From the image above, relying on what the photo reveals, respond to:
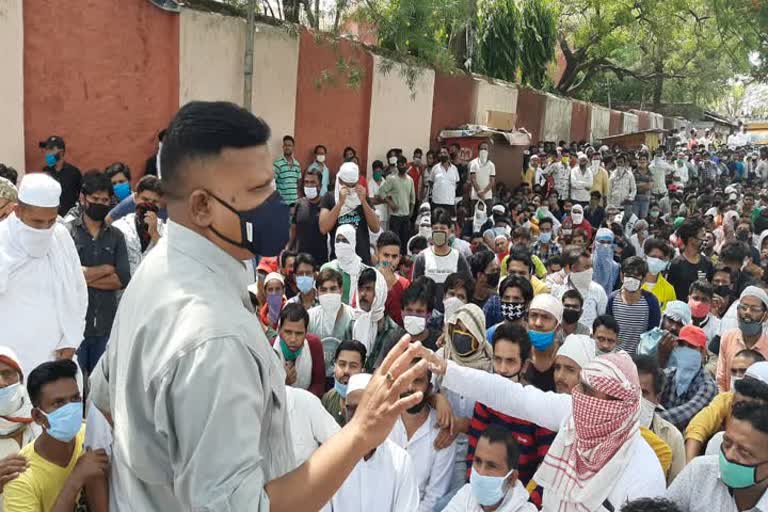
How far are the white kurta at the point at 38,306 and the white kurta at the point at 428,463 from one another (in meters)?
→ 1.89

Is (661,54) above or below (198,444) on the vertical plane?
above

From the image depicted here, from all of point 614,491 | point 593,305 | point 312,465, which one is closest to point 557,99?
point 593,305

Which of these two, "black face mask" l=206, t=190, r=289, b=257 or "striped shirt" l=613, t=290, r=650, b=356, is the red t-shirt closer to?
"striped shirt" l=613, t=290, r=650, b=356

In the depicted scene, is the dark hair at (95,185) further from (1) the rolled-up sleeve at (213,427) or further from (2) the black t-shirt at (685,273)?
(2) the black t-shirt at (685,273)

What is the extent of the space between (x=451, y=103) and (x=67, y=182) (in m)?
10.0

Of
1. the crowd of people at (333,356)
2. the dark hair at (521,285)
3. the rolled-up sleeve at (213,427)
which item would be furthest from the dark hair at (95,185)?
the rolled-up sleeve at (213,427)

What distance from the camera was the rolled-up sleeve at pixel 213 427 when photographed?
4.28 ft

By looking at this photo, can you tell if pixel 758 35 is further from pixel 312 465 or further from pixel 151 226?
pixel 312 465

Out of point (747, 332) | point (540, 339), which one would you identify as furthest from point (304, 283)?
point (747, 332)

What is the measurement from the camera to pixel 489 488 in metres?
3.45

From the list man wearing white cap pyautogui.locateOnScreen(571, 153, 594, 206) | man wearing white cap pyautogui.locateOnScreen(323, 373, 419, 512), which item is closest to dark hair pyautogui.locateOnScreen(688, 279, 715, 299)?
man wearing white cap pyautogui.locateOnScreen(323, 373, 419, 512)

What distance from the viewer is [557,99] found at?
22.6 meters

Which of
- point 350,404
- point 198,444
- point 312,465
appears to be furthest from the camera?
point 350,404

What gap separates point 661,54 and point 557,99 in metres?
10.2
